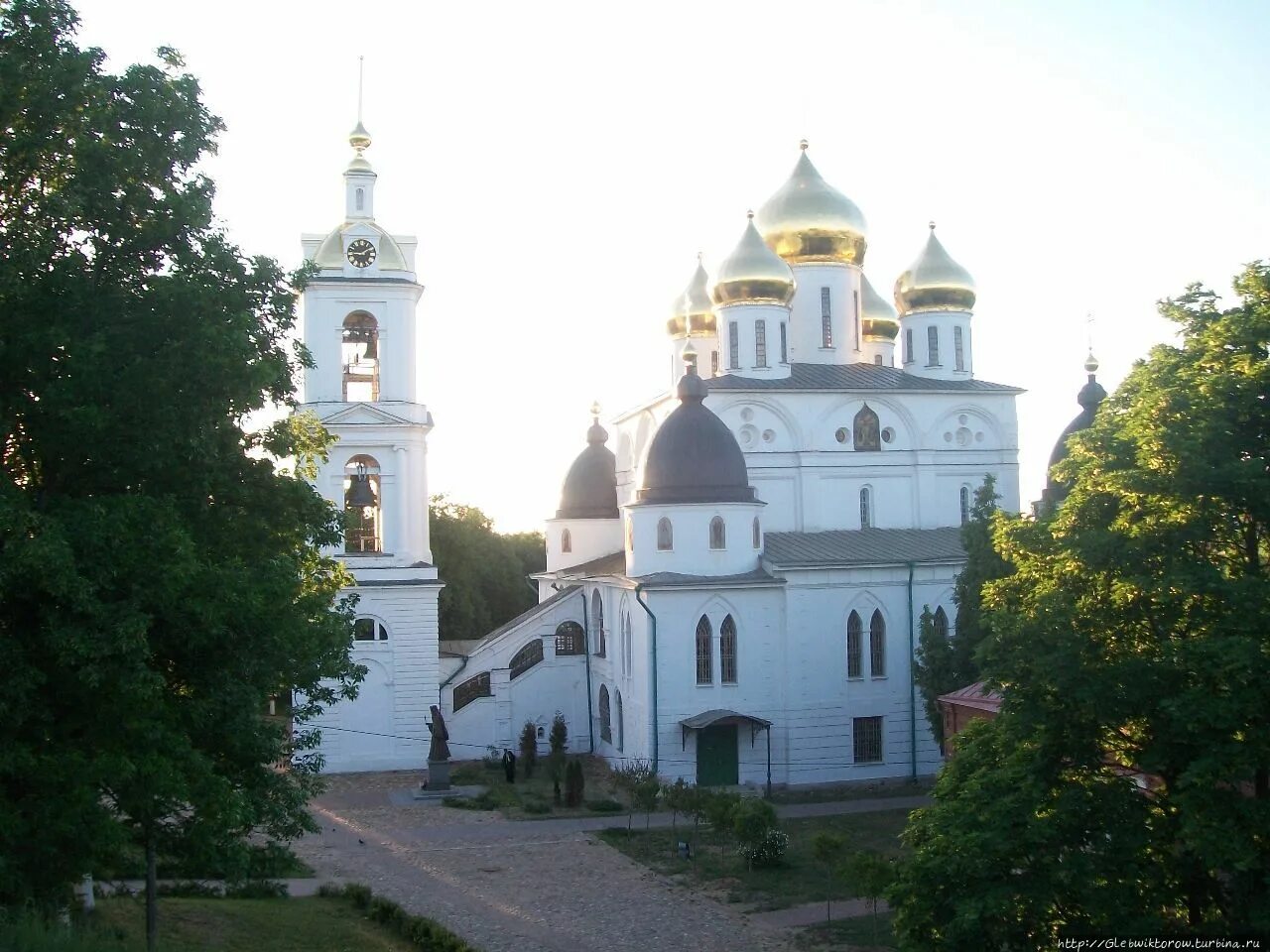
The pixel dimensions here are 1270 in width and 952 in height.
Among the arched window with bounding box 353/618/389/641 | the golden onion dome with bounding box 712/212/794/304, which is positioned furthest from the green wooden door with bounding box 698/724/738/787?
the golden onion dome with bounding box 712/212/794/304

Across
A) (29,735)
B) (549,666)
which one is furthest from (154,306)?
(549,666)

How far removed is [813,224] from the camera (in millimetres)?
35156

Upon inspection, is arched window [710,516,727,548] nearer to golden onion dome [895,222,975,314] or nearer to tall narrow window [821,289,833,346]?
tall narrow window [821,289,833,346]

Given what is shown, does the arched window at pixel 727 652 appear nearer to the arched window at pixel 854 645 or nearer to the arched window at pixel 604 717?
the arched window at pixel 854 645

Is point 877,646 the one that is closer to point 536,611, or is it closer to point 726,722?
point 726,722

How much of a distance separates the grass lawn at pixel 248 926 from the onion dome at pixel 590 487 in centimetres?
2096

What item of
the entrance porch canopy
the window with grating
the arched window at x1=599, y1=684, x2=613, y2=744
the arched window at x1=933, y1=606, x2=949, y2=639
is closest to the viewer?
the arched window at x1=933, y1=606, x2=949, y2=639

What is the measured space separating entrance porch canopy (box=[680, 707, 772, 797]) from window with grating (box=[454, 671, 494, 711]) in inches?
244

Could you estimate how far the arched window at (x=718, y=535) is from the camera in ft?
91.9

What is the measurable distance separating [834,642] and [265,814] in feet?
58.0

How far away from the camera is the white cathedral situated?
91.6ft

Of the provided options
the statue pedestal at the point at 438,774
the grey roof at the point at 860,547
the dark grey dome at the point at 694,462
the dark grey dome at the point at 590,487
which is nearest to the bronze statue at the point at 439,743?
the statue pedestal at the point at 438,774

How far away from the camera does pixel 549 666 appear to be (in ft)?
105

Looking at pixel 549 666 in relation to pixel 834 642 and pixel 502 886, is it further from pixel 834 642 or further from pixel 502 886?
pixel 502 886
